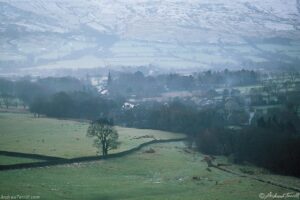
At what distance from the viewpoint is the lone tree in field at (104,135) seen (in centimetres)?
4353

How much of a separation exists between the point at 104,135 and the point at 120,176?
359 inches

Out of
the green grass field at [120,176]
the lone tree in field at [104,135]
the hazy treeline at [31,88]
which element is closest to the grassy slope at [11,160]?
the green grass field at [120,176]

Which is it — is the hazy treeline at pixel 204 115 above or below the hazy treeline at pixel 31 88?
below

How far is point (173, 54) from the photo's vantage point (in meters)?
160

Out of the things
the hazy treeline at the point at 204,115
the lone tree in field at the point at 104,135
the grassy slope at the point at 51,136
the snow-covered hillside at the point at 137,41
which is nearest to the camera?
the grassy slope at the point at 51,136

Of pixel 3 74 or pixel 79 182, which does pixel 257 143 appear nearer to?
pixel 79 182

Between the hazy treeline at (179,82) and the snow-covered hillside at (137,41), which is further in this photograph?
the snow-covered hillside at (137,41)

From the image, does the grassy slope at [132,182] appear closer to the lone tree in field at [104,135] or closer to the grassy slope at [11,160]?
the grassy slope at [11,160]

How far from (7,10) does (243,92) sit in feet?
418

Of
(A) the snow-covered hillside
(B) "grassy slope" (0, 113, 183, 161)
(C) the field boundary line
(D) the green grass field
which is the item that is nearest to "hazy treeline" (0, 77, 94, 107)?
(B) "grassy slope" (0, 113, 183, 161)

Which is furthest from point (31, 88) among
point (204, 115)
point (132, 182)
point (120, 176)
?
point (132, 182)

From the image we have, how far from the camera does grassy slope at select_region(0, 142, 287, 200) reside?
94.2 ft

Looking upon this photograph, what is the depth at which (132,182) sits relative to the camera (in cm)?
3303

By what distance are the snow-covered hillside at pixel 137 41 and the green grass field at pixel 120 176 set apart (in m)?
94.9
